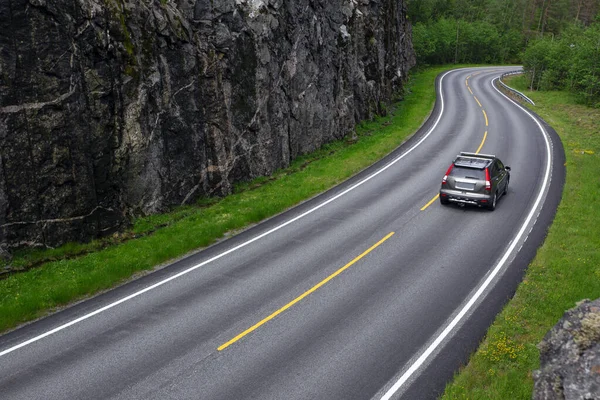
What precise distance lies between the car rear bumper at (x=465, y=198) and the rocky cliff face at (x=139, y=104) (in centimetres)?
944

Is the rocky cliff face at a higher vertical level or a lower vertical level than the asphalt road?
higher

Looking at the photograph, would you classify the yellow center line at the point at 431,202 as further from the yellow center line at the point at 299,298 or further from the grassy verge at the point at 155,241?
the grassy verge at the point at 155,241

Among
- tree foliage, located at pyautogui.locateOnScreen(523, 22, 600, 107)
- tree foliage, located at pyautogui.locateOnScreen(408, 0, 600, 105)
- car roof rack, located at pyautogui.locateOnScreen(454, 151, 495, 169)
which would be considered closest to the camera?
car roof rack, located at pyautogui.locateOnScreen(454, 151, 495, 169)

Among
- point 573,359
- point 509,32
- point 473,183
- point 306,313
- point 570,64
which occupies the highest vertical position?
point 573,359

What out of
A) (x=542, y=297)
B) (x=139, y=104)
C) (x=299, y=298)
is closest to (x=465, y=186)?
(x=542, y=297)

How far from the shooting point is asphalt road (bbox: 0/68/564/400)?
9.21 metres

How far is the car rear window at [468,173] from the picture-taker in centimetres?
1872

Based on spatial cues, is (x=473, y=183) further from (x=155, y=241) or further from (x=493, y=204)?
(x=155, y=241)

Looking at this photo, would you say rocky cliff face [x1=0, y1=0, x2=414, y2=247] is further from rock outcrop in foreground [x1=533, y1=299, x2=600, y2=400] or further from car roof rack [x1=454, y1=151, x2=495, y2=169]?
rock outcrop in foreground [x1=533, y1=299, x2=600, y2=400]

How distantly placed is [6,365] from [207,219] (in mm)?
9480

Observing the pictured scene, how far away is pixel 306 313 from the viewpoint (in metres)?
11.7

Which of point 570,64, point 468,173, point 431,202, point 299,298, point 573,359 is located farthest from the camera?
point 570,64

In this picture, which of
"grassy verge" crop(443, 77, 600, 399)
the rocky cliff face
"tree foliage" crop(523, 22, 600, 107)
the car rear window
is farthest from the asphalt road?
"tree foliage" crop(523, 22, 600, 107)

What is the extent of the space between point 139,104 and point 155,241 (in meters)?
5.15
